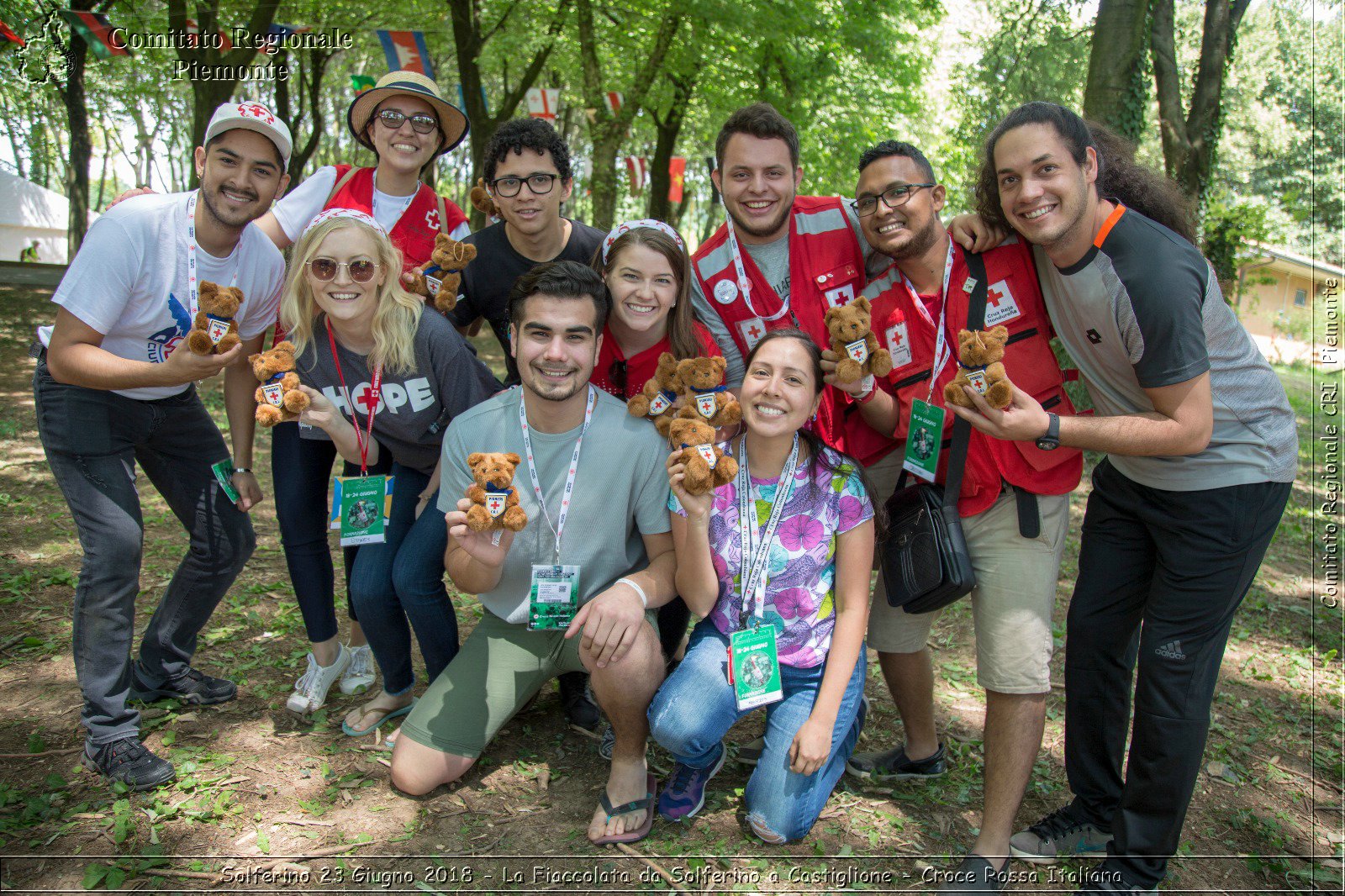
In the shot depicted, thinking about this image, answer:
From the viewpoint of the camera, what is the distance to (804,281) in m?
3.53

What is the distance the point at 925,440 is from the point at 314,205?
Result: 9.82 feet

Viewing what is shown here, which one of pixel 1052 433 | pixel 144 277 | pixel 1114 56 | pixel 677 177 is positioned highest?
pixel 677 177

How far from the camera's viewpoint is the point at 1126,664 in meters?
3.15

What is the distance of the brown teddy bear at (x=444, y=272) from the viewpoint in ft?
12.7

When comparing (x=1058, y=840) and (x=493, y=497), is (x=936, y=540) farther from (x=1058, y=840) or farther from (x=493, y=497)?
(x=493, y=497)

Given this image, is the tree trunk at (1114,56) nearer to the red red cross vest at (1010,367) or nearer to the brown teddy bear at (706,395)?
the red red cross vest at (1010,367)

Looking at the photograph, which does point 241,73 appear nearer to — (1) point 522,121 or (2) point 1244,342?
(1) point 522,121

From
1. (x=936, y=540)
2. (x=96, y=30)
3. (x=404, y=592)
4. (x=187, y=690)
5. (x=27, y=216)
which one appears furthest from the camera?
(x=27, y=216)

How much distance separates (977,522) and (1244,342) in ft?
3.44

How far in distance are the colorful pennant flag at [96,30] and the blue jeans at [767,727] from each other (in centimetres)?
1060

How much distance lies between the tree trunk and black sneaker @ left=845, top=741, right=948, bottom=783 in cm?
657

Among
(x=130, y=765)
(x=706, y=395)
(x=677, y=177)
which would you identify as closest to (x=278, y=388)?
(x=130, y=765)

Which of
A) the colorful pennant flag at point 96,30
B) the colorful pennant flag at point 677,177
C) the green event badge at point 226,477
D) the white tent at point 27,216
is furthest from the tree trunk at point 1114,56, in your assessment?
the white tent at point 27,216

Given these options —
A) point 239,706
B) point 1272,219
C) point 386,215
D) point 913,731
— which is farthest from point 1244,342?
point 1272,219
